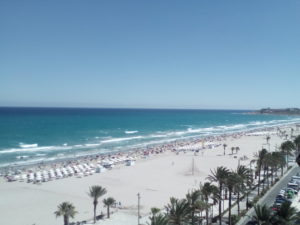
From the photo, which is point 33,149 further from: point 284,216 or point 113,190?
point 284,216

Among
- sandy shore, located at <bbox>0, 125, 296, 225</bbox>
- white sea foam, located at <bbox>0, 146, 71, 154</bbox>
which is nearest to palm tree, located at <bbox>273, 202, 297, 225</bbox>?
sandy shore, located at <bbox>0, 125, 296, 225</bbox>

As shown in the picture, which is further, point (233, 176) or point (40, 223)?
point (40, 223)

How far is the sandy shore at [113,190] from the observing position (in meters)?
27.9

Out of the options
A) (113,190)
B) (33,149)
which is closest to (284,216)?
(113,190)

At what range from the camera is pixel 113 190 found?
117ft

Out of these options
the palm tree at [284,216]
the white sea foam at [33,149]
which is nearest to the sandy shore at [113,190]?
the palm tree at [284,216]

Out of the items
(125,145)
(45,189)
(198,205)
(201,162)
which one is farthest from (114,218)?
(125,145)

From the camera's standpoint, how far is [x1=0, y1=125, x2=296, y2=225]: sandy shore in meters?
27.9

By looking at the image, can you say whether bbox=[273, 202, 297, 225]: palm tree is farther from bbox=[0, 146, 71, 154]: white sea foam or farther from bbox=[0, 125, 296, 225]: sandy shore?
bbox=[0, 146, 71, 154]: white sea foam

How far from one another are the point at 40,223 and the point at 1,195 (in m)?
10.5

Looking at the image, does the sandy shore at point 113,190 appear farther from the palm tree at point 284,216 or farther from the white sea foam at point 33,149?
the white sea foam at point 33,149

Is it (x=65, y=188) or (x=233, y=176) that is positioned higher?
(x=233, y=176)

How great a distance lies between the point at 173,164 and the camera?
167 feet

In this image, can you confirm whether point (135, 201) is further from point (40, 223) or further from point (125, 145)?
point (125, 145)
